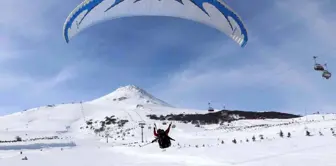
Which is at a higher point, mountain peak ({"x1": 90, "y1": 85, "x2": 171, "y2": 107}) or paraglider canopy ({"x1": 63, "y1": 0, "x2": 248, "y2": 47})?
mountain peak ({"x1": 90, "y1": 85, "x2": 171, "y2": 107})

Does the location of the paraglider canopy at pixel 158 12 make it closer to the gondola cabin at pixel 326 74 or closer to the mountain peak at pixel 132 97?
the gondola cabin at pixel 326 74

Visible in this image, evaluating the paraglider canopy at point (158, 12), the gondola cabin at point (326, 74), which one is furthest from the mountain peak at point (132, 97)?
the paraglider canopy at point (158, 12)

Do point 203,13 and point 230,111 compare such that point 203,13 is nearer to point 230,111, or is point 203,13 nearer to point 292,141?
point 292,141

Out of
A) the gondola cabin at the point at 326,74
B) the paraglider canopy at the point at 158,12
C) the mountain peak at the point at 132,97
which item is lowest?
the gondola cabin at the point at 326,74

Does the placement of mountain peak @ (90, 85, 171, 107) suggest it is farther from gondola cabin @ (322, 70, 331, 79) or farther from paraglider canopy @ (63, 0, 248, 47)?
paraglider canopy @ (63, 0, 248, 47)

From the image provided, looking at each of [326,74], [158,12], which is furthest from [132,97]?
[158,12]

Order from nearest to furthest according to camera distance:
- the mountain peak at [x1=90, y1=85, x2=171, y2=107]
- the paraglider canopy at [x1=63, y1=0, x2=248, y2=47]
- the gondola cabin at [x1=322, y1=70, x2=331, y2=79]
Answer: the paraglider canopy at [x1=63, y1=0, x2=248, y2=47] < the gondola cabin at [x1=322, y1=70, x2=331, y2=79] < the mountain peak at [x1=90, y1=85, x2=171, y2=107]

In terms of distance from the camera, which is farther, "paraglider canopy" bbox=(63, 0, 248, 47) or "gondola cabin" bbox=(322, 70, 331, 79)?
"gondola cabin" bbox=(322, 70, 331, 79)

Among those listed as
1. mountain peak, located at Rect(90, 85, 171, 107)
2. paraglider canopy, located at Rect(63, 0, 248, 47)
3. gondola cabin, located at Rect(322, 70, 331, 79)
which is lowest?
gondola cabin, located at Rect(322, 70, 331, 79)

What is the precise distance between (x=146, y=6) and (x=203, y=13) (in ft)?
6.77

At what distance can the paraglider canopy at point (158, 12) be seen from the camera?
39.7 ft

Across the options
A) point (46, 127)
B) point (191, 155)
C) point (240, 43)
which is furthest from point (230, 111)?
point (240, 43)

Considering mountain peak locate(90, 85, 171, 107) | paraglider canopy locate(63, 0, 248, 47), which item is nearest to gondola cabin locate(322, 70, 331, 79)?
paraglider canopy locate(63, 0, 248, 47)

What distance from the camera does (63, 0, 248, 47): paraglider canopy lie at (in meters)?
12.1
